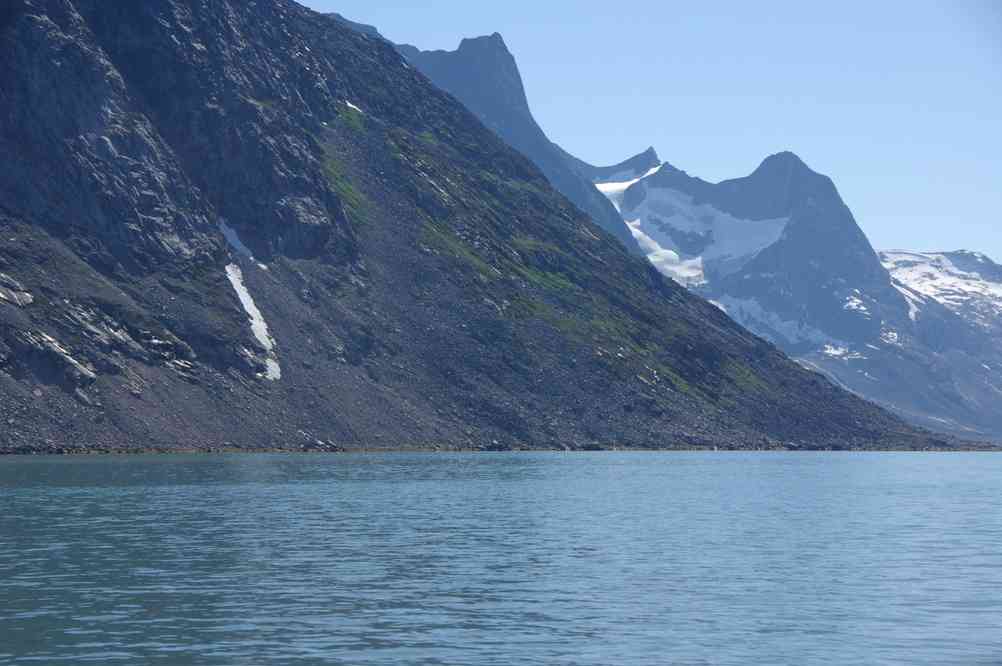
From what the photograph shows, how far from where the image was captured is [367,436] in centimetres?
19788

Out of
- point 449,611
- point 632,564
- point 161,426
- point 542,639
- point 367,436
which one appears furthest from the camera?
point 367,436

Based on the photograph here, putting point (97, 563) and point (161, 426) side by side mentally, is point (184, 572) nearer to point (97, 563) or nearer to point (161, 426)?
point (97, 563)

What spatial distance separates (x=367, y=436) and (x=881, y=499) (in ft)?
306

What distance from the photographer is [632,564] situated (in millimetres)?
67438

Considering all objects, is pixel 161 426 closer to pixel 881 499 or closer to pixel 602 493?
pixel 602 493

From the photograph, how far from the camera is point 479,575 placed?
62.9 meters

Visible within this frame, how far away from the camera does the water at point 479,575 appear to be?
44844mm

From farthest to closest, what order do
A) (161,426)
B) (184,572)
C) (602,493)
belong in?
(161,426), (602,493), (184,572)

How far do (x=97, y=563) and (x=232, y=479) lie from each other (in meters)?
61.9

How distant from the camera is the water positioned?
44844mm

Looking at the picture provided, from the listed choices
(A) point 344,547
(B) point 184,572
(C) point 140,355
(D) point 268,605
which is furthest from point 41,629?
(C) point 140,355

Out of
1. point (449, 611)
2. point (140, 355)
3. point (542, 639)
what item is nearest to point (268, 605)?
point (449, 611)

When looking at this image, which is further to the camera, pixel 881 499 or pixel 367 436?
pixel 367 436

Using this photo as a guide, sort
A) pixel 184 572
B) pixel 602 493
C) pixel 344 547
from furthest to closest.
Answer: pixel 602 493 < pixel 344 547 < pixel 184 572
